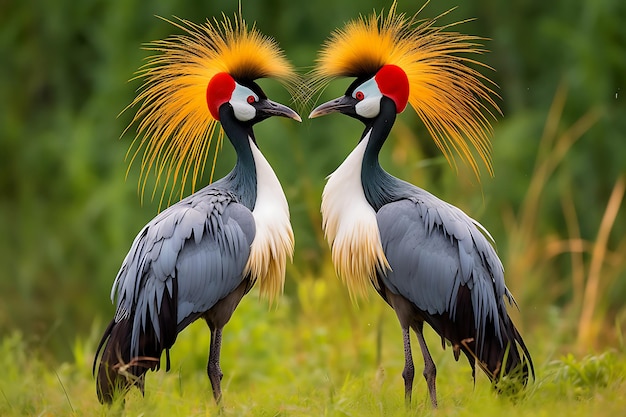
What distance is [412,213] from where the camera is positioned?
5.20 metres

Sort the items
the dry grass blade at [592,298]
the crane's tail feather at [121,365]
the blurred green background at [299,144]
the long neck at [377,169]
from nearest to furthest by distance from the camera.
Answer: the crane's tail feather at [121,365]
the long neck at [377,169]
the dry grass blade at [592,298]
the blurred green background at [299,144]

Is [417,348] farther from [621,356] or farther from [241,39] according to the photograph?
[241,39]

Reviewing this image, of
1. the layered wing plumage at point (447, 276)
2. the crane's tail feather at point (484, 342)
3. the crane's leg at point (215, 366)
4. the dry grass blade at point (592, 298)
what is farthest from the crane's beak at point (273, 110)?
the dry grass blade at point (592, 298)

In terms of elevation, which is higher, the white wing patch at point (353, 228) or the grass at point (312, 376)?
the white wing patch at point (353, 228)

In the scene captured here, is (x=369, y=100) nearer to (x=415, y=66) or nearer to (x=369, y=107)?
(x=369, y=107)

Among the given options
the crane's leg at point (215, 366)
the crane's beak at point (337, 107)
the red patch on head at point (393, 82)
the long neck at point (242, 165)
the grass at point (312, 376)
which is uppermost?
the red patch on head at point (393, 82)

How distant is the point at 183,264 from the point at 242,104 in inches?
36.8

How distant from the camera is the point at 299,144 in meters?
8.97

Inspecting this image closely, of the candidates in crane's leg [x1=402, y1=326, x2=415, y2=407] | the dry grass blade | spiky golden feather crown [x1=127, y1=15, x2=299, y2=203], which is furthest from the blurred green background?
crane's leg [x1=402, y1=326, x2=415, y2=407]

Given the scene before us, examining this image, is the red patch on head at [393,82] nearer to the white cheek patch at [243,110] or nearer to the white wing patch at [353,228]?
the white wing patch at [353,228]

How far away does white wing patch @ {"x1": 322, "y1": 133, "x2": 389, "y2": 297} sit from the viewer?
5184 mm

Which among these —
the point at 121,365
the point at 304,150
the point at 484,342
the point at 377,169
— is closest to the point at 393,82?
the point at 377,169

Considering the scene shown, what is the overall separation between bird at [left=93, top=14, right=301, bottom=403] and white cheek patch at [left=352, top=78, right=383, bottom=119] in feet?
1.21

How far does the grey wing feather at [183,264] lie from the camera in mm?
5082
